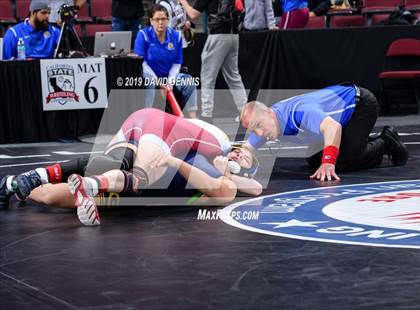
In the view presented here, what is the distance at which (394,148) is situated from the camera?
874cm

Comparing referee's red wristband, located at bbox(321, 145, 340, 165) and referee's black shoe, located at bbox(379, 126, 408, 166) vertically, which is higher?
referee's red wristband, located at bbox(321, 145, 340, 165)

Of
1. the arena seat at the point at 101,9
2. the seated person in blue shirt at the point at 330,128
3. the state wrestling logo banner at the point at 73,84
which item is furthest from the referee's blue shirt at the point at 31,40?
the seated person in blue shirt at the point at 330,128

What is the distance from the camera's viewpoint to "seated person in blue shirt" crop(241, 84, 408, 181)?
766 centimetres

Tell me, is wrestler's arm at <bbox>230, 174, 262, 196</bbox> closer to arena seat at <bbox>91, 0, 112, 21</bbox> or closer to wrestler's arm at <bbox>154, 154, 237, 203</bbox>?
wrestler's arm at <bbox>154, 154, 237, 203</bbox>

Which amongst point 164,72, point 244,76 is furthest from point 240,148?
point 244,76

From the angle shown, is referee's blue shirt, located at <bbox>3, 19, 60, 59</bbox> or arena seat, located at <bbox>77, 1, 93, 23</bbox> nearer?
referee's blue shirt, located at <bbox>3, 19, 60, 59</bbox>

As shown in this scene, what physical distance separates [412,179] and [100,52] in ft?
17.6

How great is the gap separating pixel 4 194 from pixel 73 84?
4819 mm

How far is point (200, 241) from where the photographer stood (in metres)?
5.83

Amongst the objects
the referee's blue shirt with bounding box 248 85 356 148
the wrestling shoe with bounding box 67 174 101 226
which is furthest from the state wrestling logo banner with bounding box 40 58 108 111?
the wrestling shoe with bounding box 67 174 101 226

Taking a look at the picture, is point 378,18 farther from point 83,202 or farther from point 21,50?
point 83,202

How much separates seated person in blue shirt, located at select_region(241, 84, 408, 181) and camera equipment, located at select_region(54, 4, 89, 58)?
4318 millimetres

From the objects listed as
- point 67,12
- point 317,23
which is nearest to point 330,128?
point 67,12

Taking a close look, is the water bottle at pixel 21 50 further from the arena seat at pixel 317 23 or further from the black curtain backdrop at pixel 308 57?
the arena seat at pixel 317 23
